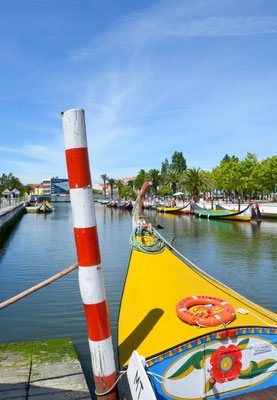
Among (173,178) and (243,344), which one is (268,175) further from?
(243,344)

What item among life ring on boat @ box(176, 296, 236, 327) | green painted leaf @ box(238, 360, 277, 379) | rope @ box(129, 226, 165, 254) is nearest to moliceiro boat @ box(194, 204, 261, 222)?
rope @ box(129, 226, 165, 254)

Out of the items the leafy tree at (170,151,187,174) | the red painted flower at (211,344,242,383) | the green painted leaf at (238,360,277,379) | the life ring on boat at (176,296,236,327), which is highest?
the leafy tree at (170,151,187,174)

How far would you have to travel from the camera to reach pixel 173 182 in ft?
259

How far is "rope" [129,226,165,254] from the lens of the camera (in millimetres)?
9505

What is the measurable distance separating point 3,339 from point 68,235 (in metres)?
19.3

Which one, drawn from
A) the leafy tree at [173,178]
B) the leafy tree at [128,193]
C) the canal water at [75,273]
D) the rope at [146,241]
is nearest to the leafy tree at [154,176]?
the leafy tree at [173,178]

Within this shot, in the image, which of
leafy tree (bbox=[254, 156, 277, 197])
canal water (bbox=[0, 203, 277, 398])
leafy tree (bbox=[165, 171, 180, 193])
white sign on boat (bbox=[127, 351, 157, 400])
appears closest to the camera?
white sign on boat (bbox=[127, 351, 157, 400])

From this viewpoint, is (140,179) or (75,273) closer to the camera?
(75,273)

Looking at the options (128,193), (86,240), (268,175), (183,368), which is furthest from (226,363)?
(128,193)

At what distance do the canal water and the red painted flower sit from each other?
3.11 m

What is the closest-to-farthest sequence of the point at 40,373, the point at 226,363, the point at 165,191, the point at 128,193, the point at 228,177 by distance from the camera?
the point at 226,363
the point at 40,373
the point at 228,177
the point at 165,191
the point at 128,193

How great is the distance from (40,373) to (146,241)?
23.1ft

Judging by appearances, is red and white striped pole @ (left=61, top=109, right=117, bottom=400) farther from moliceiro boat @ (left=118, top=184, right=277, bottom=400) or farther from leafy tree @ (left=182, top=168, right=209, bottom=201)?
leafy tree @ (left=182, top=168, right=209, bottom=201)

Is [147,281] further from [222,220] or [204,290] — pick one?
[222,220]
